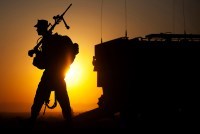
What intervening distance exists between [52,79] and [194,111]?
6923mm

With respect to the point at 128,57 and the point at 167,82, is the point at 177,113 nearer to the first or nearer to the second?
the point at 167,82

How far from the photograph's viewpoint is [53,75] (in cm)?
939

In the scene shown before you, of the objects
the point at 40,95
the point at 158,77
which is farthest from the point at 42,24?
the point at 158,77

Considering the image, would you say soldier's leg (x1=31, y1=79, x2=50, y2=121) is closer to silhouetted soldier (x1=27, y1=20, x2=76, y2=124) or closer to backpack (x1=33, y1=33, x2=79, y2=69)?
silhouetted soldier (x1=27, y1=20, x2=76, y2=124)

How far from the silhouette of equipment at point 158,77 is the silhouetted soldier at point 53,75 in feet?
15.2

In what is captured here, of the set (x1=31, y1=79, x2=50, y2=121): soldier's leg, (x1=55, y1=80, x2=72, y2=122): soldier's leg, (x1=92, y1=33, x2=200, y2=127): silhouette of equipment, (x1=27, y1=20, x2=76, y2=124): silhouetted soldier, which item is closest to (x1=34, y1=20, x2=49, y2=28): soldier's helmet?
(x1=27, y1=20, x2=76, y2=124): silhouetted soldier

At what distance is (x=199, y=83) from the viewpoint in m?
14.2

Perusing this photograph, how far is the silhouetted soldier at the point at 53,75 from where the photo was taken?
9.38 meters

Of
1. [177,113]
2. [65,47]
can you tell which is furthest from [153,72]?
[65,47]

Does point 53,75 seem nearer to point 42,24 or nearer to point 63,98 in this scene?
point 63,98

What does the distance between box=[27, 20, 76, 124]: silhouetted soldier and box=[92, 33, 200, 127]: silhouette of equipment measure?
4.63 m

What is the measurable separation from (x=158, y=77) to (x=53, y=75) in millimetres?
5418

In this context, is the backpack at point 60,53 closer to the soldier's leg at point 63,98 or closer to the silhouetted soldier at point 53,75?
the silhouetted soldier at point 53,75

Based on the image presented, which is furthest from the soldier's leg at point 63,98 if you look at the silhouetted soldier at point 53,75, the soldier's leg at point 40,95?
the soldier's leg at point 40,95
